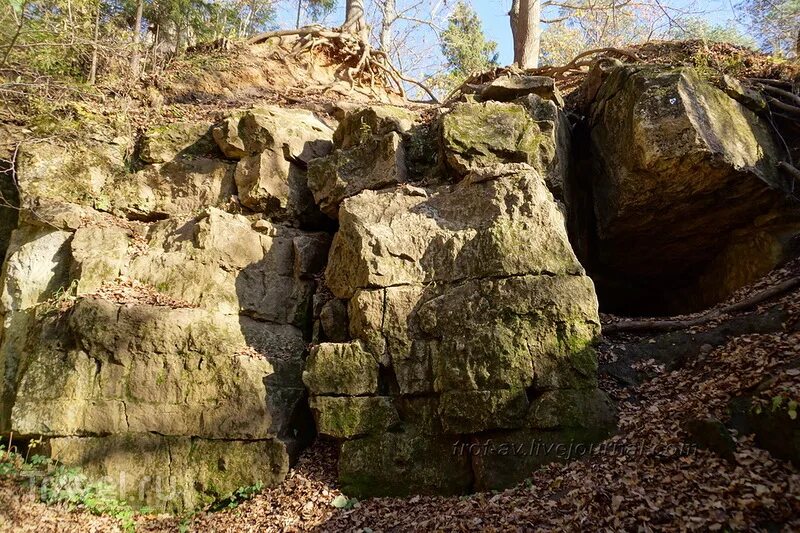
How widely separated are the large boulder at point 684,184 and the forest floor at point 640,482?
161 centimetres

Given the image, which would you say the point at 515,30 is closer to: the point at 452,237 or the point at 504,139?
the point at 504,139

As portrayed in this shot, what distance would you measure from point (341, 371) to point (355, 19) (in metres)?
14.3

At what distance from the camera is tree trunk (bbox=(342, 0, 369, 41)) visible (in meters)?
16.8

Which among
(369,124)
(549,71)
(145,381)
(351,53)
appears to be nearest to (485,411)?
(145,381)

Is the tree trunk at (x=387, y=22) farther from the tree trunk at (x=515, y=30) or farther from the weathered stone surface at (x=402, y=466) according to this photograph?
the weathered stone surface at (x=402, y=466)

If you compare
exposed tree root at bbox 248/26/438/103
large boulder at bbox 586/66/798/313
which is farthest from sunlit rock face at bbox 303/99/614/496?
exposed tree root at bbox 248/26/438/103

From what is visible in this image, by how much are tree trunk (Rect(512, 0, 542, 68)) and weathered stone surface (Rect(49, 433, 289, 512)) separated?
1350cm

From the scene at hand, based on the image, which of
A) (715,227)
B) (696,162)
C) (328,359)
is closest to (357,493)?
(328,359)

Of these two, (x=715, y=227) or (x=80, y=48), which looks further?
(x=80, y=48)

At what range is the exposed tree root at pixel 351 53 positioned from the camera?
15.8 metres

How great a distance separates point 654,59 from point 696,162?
4443mm

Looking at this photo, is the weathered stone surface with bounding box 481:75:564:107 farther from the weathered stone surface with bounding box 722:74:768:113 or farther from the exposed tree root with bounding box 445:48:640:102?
the weathered stone surface with bounding box 722:74:768:113

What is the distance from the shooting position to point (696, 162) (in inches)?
325

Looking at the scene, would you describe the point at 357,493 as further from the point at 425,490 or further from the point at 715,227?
the point at 715,227
